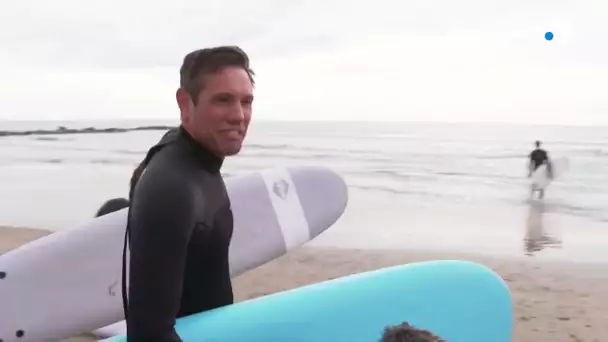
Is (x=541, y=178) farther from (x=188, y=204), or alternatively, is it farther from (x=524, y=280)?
(x=188, y=204)

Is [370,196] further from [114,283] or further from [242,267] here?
[114,283]

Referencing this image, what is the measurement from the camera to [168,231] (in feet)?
3.94

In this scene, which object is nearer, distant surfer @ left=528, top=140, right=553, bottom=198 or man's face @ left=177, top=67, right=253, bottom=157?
man's face @ left=177, top=67, right=253, bottom=157

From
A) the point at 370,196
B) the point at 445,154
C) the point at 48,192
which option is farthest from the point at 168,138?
the point at 445,154

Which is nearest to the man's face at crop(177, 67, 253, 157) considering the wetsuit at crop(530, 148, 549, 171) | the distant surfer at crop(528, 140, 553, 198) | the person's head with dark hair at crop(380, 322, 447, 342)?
the person's head with dark hair at crop(380, 322, 447, 342)

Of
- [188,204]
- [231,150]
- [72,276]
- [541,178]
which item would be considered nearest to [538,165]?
[541,178]

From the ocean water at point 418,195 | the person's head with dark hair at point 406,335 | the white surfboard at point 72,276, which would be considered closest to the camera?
the person's head with dark hair at point 406,335

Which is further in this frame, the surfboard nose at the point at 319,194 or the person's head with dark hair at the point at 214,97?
the surfboard nose at the point at 319,194

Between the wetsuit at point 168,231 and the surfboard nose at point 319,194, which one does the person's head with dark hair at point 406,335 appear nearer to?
the wetsuit at point 168,231

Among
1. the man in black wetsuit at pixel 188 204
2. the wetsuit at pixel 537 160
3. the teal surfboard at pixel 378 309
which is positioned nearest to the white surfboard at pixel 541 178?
the wetsuit at pixel 537 160

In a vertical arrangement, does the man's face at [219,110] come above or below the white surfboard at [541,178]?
above

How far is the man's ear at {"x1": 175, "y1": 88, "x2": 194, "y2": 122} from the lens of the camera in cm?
135

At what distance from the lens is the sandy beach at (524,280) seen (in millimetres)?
3787

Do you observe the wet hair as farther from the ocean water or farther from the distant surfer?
the distant surfer
